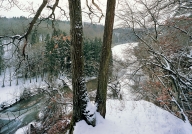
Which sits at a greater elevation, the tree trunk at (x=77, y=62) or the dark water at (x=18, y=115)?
the tree trunk at (x=77, y=62)

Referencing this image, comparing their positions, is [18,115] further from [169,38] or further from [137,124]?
[169,38]

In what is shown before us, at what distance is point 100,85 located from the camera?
3.58 m

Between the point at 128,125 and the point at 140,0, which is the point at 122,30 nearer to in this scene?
the point at 140,0

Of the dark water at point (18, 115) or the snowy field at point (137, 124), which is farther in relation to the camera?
the dark water at point (18, 115)

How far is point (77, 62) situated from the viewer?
3252 millimetres

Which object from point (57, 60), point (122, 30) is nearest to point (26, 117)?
point (57, 60)

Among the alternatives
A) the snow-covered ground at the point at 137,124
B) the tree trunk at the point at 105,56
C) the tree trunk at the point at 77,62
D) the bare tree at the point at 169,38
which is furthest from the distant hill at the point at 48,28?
the snow-covered ground at the point at 137,124

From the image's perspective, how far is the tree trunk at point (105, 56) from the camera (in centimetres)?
324

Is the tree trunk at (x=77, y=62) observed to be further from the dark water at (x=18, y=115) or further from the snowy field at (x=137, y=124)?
the dark water at (x=18, y=115)

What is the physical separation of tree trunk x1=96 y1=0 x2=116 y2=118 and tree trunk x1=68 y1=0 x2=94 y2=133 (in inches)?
15.9

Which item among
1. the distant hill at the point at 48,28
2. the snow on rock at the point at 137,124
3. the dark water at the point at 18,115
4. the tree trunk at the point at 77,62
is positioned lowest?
the dark water at the point at 18,115

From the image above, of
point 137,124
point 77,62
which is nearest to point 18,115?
Result: point 137,124

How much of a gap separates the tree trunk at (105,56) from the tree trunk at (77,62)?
1.32ft

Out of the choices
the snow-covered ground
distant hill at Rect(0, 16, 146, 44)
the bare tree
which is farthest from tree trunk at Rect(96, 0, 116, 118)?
the bare tree
